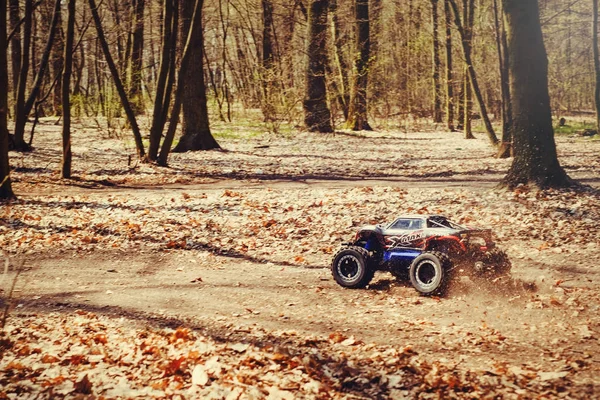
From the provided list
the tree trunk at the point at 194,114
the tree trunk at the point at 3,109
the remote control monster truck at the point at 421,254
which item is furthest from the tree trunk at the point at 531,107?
the tree trunk at the point at 194,114

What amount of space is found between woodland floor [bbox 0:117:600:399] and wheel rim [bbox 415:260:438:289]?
8.5 inches

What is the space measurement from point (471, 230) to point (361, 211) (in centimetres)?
474

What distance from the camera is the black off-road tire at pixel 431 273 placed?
7.57 meters

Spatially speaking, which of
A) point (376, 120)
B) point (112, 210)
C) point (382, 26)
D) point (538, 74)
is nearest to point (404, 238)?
point (538, 74)

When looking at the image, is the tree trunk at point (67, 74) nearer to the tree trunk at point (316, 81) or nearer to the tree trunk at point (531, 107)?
the tree trunk at point (531, 107)

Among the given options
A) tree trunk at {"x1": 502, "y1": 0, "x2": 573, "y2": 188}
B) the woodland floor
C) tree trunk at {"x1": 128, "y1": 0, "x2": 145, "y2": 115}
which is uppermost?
tree trunk at {"x1": 128, "y1": 0, "x2": 145, "y2": 115}

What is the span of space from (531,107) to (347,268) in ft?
21.3

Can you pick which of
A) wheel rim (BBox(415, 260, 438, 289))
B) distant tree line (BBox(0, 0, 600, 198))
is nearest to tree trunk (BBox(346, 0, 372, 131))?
distant tree line (BBox(0, 0, 600, 198))

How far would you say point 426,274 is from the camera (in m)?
7.91

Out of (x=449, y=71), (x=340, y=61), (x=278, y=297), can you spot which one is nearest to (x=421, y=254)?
(x=278, y=297)

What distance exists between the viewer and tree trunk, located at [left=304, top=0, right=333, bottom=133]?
28.2 metres

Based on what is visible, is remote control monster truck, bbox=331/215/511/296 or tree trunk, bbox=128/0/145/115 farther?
tree trunk, bbox=128/0/145/115

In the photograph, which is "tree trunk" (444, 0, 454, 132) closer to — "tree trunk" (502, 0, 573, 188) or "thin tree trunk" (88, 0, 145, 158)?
"tree trunk" (502, 0, 573, 188)

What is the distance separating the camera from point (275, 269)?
9.64 meters
